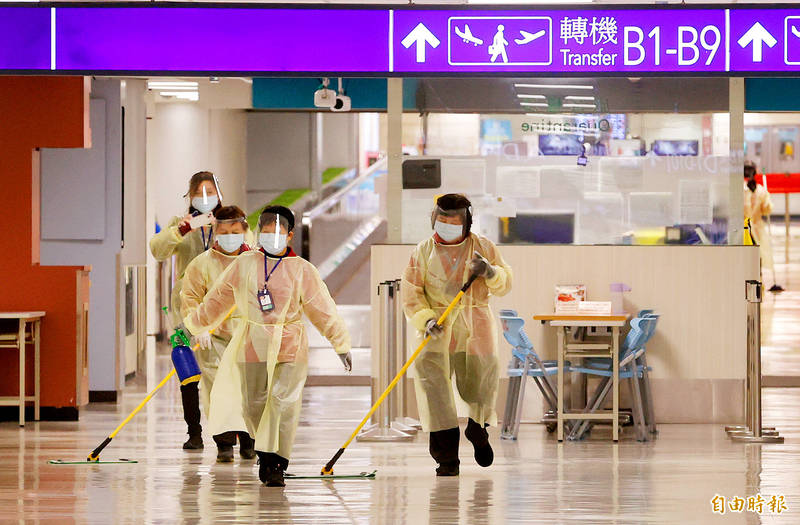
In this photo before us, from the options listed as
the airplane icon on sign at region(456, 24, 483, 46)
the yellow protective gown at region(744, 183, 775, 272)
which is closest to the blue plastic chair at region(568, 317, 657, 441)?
the airplane icon on sign at region(456, 24, 483, 46)

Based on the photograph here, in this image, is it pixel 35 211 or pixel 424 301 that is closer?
pixel 424 301

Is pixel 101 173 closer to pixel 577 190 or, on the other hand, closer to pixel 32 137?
pixel 32 137

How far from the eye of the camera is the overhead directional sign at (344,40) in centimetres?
676

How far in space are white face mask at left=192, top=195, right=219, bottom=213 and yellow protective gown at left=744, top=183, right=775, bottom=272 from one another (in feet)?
27.2

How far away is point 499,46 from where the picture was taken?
22.7 feet

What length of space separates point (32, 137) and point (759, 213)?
8.73 m

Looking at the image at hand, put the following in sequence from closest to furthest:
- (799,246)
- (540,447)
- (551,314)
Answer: (540,447) < (551,314) < (799,246)

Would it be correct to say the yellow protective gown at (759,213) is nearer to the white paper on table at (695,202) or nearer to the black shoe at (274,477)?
the white paper on table at (695,202)

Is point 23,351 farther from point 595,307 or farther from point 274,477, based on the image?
point 595,307

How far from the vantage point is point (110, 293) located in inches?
378

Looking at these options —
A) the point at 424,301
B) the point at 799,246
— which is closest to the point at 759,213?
the point at 799,246

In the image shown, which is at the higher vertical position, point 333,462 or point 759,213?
point 759,213

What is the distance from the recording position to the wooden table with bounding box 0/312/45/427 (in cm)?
820

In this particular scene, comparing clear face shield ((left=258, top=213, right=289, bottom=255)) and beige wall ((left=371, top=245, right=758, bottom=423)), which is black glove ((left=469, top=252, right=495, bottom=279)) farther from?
beige wall ((left=371, top=245, right=758, bottom=423))
